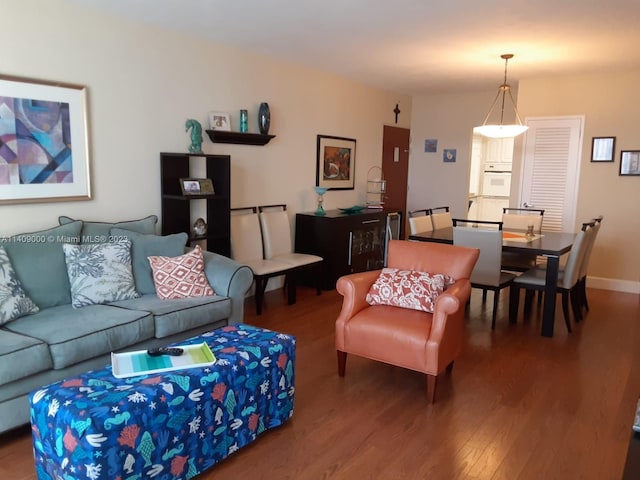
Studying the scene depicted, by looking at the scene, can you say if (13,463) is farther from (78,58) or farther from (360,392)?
(78,58)

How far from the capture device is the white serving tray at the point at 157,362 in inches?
84.4

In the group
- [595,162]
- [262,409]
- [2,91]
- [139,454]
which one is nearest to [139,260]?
[2,91]

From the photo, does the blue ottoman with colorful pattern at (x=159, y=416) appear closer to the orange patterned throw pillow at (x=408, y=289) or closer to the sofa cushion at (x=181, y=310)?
the sofa cushion at (x=181, y=310)

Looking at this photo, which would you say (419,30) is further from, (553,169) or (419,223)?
(553,169)

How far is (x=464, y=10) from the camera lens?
3400mm

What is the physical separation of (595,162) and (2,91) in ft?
19.2

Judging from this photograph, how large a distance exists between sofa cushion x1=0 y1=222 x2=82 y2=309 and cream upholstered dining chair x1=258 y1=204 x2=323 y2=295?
2113mm

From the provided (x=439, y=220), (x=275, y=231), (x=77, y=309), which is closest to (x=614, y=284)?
(x=439, y=220)

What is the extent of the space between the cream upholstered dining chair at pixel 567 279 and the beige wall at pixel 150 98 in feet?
8.18

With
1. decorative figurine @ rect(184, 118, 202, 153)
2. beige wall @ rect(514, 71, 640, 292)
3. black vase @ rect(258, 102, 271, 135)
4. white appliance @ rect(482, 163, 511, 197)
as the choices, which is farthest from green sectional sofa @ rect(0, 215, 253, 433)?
white appliance @ rect(482, 163, 511, 197)

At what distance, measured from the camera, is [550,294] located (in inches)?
161

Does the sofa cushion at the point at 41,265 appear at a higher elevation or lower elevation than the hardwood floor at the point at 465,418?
higher

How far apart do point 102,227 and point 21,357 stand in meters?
1.31

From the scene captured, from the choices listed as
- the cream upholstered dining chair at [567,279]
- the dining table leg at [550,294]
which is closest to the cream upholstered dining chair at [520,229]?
the cream upholstered dining chair at [567,279]
